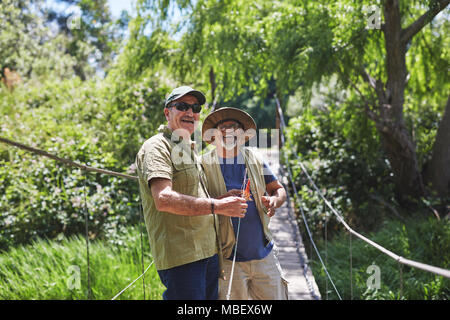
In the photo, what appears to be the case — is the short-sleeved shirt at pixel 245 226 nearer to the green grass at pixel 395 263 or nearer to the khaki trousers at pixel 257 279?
the khaki trousers at pixel 257 279

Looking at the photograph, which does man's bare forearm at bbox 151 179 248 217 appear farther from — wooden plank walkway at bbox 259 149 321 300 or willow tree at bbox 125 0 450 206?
willow tree at bbox 125 0 450 206

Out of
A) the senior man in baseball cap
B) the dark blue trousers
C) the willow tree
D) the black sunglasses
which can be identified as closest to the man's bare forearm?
the senior man in baseball cap

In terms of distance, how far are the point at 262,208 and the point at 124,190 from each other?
4.22 metres

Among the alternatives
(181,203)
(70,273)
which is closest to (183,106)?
(181,203)

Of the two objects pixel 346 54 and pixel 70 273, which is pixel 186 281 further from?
pixel 346 54

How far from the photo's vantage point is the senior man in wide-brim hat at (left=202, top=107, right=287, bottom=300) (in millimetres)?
2090

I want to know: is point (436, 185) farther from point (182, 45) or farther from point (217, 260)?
point (217, 260)

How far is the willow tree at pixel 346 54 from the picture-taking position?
17.3ft

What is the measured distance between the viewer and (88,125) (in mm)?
7203

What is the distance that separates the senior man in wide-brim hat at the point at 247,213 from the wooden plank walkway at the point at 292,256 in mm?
841

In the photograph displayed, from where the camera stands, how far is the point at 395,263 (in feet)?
15.2

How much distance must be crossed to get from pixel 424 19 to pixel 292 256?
9.88ft

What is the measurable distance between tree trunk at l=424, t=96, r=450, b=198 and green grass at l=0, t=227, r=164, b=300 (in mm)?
4137

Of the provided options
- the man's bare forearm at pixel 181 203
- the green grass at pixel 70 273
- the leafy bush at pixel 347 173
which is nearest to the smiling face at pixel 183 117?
the man's bare forearm at pixel 181 203
